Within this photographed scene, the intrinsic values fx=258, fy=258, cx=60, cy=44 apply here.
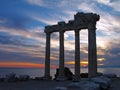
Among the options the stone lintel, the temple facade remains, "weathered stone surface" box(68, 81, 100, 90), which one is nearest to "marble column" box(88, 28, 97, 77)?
the temple facade remains

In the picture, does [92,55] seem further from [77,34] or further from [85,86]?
[85,86]

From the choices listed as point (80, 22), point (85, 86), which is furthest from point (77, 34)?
point (85, 86)

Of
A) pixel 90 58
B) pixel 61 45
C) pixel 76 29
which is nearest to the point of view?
pixel 90 58

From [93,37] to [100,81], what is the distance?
44.7 feet

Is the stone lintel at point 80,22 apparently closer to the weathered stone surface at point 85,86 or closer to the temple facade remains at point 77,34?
the temple facade remains at point 77,34

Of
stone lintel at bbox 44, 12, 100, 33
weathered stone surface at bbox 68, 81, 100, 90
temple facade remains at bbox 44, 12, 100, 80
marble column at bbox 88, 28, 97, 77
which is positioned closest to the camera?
A: weathered stone surface at bbox 68, 81, 100, 90

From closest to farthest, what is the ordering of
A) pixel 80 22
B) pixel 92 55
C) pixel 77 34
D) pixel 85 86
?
pixel 85 86, pixel 92 55, pixel 80 22, pixel 77 34

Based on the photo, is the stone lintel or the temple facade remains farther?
the stone lintel

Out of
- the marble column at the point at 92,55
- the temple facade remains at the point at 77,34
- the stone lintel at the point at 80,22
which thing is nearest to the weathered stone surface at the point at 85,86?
the marble column at the point at 92,55

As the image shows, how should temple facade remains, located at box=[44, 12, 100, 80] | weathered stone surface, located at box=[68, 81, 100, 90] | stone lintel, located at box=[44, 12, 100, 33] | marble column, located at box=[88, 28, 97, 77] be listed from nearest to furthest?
weathered stone surface, located at box=[68, 81, 100, 90]
marble column, located at box=[88, 28, 97, 77]
temple facade remains, located at box=[44, 12, 100, 80]
stone lintel, located at box=[44, 12, 100, 33]

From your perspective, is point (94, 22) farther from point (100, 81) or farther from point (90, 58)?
point (100, 81)

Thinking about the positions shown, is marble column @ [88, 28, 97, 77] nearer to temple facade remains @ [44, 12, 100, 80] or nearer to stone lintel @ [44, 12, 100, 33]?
temple facade remains @ [44, 12, 100, 80]

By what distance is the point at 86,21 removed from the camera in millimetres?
39406

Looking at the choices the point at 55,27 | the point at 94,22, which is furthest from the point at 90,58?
the point at 55,27
